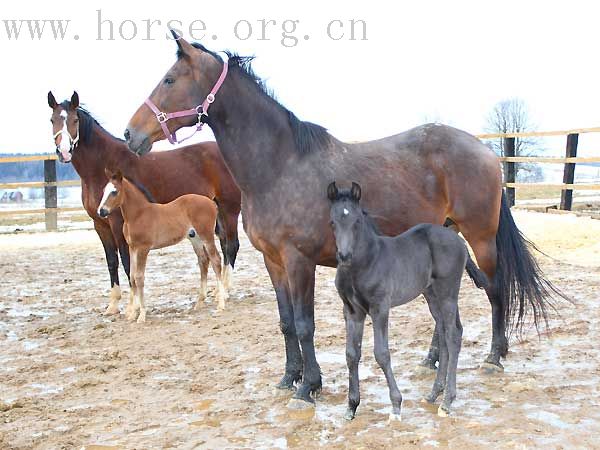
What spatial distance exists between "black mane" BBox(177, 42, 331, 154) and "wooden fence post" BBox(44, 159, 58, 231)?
1193 cm

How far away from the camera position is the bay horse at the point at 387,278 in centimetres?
360

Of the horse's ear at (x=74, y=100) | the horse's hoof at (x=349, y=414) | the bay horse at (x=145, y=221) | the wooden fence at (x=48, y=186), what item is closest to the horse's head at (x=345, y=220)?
the horse's hoof at (x=349, y=414)

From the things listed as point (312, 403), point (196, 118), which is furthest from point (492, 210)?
point (196, 118)

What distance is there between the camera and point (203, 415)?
3.90 m

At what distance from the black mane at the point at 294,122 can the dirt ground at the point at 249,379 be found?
1.63m

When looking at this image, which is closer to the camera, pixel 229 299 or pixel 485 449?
pixel 485 449

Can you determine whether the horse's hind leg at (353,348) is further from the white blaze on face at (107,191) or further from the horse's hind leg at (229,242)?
the horse's hind leg at (229,242)

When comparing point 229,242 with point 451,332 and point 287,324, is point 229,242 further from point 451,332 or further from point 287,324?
point 451,332

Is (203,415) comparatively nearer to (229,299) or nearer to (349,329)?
(349,329)

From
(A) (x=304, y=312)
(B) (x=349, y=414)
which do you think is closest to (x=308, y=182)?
(A) (x=304, y=312)

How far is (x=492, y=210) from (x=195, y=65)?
2344 mm

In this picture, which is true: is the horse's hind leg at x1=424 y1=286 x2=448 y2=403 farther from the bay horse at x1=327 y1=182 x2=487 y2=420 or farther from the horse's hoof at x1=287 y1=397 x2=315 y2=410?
the horse's hoof at x1=287 y1=397 x2=315 y2=410

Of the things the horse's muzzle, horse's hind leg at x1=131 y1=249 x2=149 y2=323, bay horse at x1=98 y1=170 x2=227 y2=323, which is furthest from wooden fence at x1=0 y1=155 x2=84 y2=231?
the horse's muzzle

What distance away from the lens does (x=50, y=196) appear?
15.4 metres
